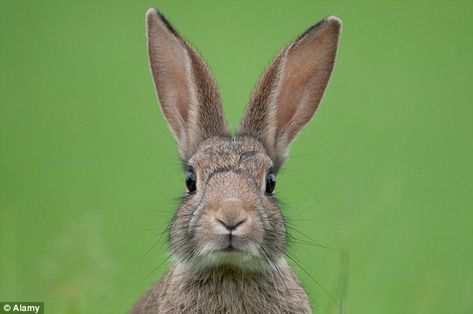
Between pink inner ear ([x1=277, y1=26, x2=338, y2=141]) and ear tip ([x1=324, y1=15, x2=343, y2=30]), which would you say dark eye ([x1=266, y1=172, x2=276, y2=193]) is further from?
ear tip ([x1=324, y1=15, x2=343, y2=30])

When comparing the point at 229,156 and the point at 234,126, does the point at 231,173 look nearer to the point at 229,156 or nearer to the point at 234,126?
Result: the point at 229,156

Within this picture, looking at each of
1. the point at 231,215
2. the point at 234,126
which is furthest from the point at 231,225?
the point at 234,126

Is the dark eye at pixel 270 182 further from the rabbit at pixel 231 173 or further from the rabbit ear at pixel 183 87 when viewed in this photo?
the rabbit ear at pixel 183 87

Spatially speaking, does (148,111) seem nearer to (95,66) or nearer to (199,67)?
(95,66)

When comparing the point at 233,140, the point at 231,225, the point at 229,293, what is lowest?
the point at 229,293

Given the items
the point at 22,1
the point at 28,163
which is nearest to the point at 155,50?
the point at 28,163

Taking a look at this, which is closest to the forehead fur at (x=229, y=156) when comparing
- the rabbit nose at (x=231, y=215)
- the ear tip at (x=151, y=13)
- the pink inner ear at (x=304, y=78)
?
the rabbit nose at (x=231, y=215)

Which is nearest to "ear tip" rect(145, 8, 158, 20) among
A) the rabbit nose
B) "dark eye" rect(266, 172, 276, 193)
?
"dark eye" rect(266, 172, 276, 193)
